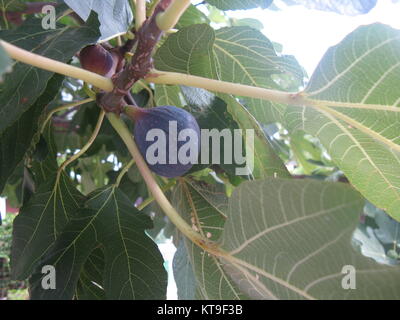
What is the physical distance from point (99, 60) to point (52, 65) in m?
0.27

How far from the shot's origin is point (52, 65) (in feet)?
2.04

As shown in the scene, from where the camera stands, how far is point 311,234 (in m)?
0.55

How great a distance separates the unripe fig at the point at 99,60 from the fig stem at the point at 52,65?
0.44 ft

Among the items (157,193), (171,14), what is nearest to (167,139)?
(157,193)

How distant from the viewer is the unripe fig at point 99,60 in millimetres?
887

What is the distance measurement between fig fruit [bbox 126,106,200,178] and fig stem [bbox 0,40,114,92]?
94mm

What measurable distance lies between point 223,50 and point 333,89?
40cm

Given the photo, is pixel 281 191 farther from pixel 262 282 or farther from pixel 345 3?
pixel 345 3

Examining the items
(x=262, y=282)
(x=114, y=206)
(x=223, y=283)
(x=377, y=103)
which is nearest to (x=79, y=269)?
(x=114, y=206)
